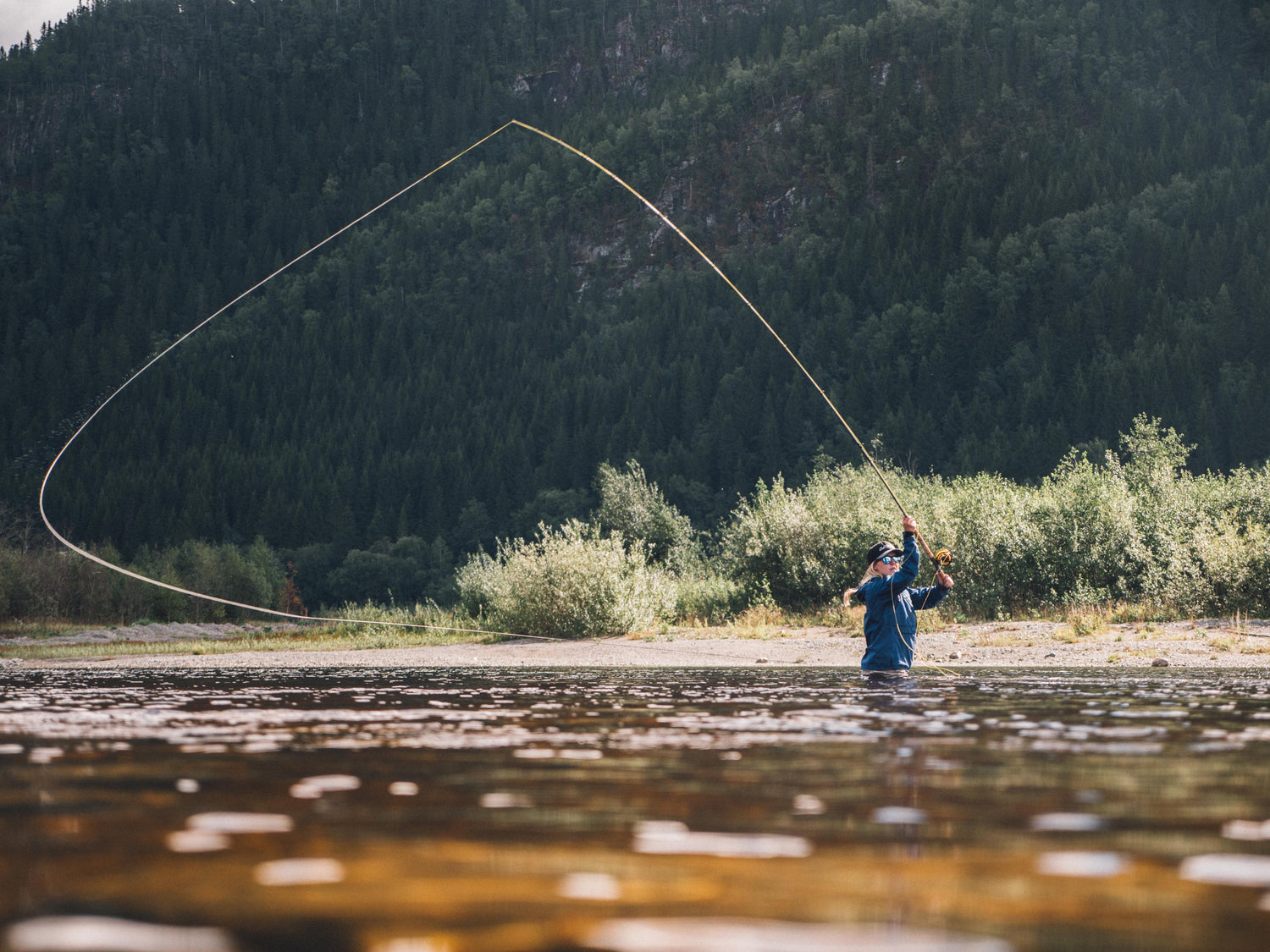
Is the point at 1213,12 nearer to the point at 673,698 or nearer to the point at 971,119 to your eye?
the point at 971,119

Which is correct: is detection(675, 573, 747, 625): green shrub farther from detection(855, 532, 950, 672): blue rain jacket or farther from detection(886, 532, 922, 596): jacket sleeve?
detection(886, 532, 922, 596): jacket sleeve

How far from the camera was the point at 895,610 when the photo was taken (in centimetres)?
1434

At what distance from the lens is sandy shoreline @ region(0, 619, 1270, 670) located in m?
25.6

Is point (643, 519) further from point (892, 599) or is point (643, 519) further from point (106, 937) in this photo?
point (106, 937)

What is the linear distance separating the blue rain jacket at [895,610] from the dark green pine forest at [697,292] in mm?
78775

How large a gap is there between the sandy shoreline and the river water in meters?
14.3

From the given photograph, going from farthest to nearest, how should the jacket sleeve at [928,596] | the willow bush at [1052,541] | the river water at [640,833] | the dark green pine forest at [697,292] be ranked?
the dark green pine forest at [697,292] < the willow bush at [1052,541] < the jacket sleeve at [928,596] < the river water at [640,833]

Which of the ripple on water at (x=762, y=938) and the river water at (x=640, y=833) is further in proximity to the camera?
the river water at (x=640, y=833)

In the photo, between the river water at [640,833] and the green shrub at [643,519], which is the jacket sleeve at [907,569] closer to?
the river water at [640,833]

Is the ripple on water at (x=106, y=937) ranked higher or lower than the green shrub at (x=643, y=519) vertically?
lower

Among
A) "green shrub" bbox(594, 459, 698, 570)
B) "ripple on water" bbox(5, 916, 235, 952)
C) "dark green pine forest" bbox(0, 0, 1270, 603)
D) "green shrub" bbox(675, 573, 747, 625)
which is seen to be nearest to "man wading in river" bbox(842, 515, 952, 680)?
"ripple on water" bbox(5, 916, 235, 952)

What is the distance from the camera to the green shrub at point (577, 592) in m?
37.3

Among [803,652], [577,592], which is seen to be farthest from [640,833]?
[577,592]

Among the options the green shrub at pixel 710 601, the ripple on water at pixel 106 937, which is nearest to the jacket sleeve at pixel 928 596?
the ripple on water at pixel 106 937
